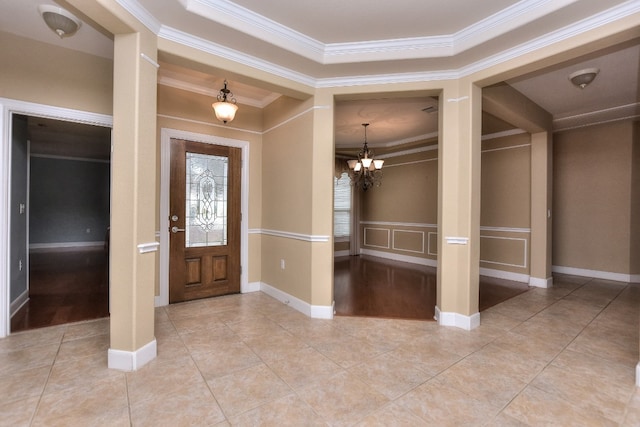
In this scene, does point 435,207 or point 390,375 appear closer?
point 390,375

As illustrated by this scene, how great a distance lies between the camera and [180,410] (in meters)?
1.84

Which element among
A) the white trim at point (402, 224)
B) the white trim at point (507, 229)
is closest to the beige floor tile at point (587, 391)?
the white trim at point (507, 229)

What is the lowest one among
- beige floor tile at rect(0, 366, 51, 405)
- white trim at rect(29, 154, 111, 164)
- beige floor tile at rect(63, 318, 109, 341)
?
beige floor tile at rect(0, 366, 51, 405)

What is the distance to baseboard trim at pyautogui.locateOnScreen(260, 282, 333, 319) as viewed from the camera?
11.5 feet

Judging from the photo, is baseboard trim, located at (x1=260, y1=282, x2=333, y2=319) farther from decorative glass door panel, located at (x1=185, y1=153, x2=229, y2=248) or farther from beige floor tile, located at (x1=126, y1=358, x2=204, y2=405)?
beige floor tile, located at (x1=126, y1=358, x2=204, y2=405)

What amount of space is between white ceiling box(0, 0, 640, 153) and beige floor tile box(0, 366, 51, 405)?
2578 mm

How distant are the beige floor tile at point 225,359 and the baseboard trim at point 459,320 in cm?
201

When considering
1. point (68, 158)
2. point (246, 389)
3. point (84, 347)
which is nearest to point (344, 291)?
point (246, 389)

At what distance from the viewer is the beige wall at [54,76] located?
2729mm

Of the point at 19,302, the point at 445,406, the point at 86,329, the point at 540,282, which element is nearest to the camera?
the point at 445,406

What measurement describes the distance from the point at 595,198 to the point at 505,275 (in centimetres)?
202

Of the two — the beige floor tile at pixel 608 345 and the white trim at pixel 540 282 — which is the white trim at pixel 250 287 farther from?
the white trim at pixel 540 282

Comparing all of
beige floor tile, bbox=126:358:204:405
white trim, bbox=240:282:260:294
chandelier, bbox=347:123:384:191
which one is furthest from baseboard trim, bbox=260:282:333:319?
chandelier, bbox=347:123:384:191

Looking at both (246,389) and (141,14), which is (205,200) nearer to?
(141,14)
